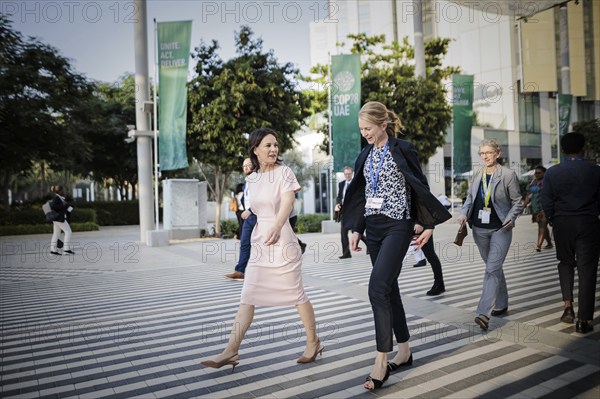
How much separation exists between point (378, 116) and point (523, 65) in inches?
1631

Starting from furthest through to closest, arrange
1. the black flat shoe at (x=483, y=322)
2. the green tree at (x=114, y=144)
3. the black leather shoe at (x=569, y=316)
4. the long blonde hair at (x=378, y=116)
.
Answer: the green tree at (x=114, y=144) → the black leather shoe at (x=569, y=316) → the black flat shoe at (x=483, y=322) → the long blonde hair at (x=378, y=116)

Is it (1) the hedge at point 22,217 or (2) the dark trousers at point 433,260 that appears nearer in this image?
(2) the dark trousers at point 433,260

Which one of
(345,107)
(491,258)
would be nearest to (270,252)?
(491,258)

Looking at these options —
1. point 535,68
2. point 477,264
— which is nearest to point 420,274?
point 477,264

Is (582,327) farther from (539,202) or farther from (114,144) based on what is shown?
(114,144)

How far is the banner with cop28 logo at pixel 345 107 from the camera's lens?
750 inches

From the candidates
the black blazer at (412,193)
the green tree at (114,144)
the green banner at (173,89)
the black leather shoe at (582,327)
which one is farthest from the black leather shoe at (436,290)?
the green tree at (114,144)

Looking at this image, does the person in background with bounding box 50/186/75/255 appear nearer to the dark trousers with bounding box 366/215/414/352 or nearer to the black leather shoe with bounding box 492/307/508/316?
the black leather shoe with bounding box 492/307/508/316

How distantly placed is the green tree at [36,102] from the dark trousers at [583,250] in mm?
23804

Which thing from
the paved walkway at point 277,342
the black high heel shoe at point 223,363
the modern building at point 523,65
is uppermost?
the modern building at point 523,65

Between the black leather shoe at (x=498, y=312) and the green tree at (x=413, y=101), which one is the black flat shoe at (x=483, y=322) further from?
the green tree at (x=413, y=101)

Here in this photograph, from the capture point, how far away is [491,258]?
545 cm

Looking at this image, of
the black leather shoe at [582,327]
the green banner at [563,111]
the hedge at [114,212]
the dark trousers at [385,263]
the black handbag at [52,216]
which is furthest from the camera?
the hedge at [114,212]

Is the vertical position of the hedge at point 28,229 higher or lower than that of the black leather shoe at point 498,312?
higher
